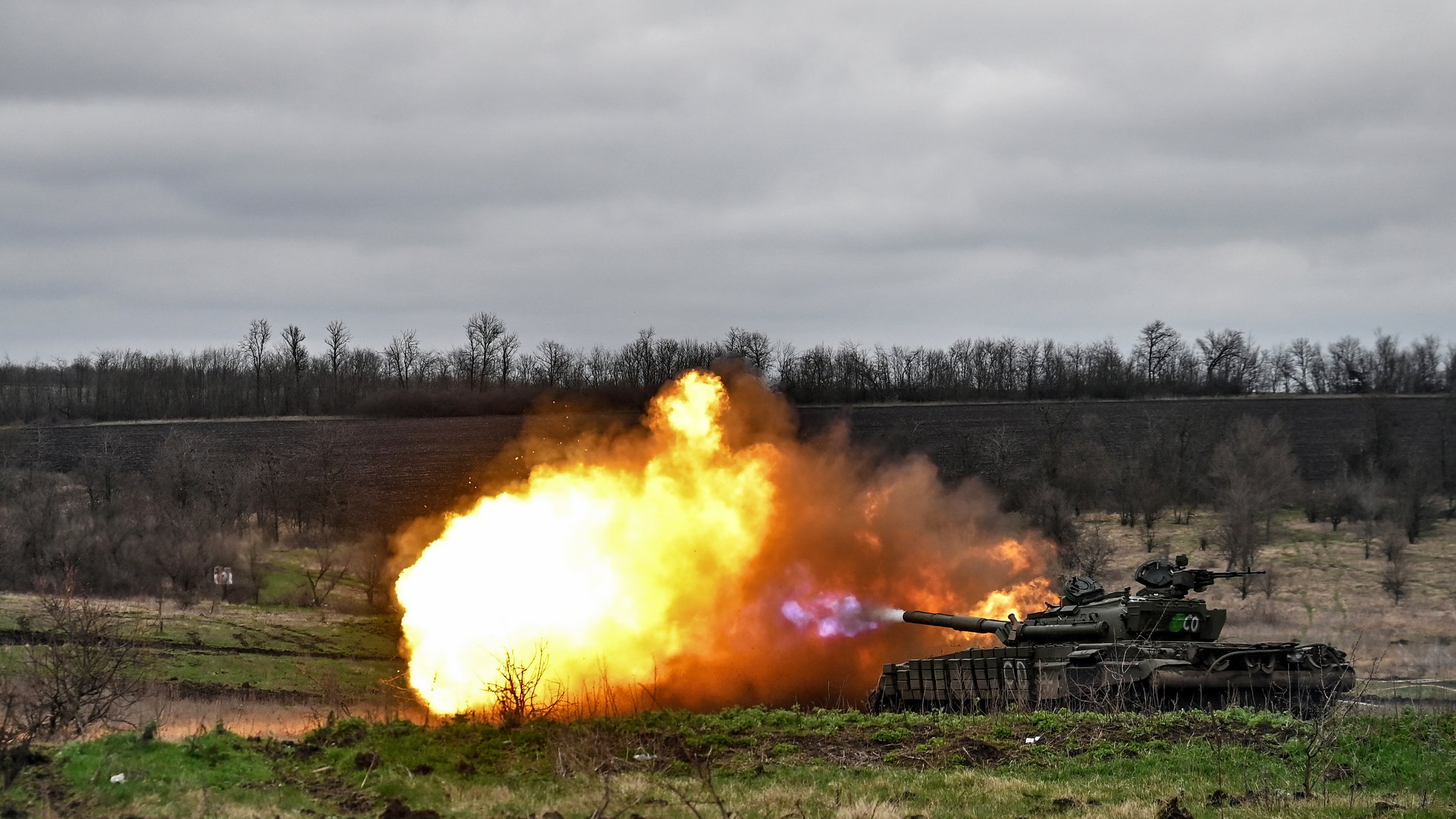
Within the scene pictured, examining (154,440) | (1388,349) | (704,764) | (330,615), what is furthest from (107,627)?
(1388,349)

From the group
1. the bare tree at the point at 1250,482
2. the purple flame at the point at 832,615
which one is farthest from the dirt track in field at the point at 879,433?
the purple flame at the point at 832,615

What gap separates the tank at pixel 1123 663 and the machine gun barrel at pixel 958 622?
0.24ft

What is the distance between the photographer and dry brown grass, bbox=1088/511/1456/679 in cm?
4375

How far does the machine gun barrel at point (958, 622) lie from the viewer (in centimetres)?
3195

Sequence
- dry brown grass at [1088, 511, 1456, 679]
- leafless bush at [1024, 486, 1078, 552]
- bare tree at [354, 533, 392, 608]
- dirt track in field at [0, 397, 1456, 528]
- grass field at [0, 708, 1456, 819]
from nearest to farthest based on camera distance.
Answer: grass field at [0, 708, 1456, 819], dry brown grass at [1088, 511, 1456, 679], bare tree at [354, 533, 392, 608], dirt track in field at [0, 397, 1456, 528], leafless bush at [1024, 486, 1078, 552]

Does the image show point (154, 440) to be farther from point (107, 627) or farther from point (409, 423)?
point (107, 627)

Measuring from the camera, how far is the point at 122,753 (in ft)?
51.9

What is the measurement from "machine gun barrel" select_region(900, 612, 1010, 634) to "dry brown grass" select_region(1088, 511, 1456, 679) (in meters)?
12.5

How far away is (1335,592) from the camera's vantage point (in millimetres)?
57219

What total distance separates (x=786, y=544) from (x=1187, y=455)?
2034 inches

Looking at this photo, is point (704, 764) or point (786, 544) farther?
point (786, 544)

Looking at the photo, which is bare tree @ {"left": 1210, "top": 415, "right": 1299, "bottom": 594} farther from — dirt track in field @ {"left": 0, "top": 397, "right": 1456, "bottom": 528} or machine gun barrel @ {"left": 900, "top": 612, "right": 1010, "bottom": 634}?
machine gun barrel @ {"left": 900, "top": 612, "right": 1010, "bottom": 634}

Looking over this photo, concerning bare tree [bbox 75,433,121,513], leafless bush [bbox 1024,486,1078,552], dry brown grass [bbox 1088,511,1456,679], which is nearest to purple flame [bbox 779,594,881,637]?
dry brown grass [bbox 1088,511,1456,679]

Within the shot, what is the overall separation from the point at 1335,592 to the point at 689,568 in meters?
38.5
